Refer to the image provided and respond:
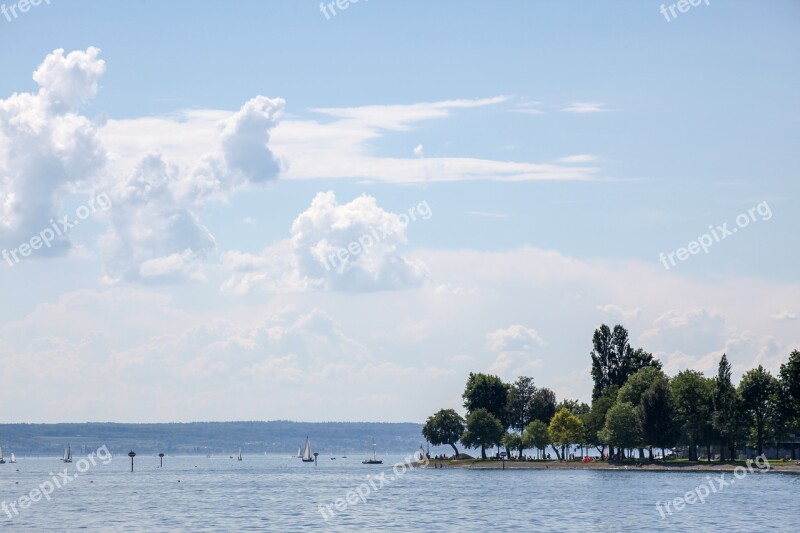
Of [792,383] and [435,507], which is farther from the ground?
[792,383]

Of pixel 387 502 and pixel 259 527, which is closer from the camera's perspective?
pixel 259 527

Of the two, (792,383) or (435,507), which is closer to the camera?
(435,507)

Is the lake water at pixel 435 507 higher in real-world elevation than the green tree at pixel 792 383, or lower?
lower

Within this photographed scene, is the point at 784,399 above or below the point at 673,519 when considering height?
above

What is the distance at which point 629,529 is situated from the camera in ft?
326

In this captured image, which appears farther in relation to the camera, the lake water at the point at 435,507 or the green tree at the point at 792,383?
the green tree at the point at 792,383

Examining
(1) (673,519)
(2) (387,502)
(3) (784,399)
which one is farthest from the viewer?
(3) (784,399)

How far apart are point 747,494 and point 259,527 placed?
68.7 meters

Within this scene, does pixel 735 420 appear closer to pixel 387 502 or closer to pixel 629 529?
pixel 387 502

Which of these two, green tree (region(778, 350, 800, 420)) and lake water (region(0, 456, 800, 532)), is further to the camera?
green tree (region(778, 350, 800, 420))

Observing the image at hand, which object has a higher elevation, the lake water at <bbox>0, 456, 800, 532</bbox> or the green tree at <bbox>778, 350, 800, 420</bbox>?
the green tree at <bbox>778, 350, 800, 420</bbox>

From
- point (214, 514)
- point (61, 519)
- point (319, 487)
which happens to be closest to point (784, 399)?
point (319, 487)

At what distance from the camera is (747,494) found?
141250 mm

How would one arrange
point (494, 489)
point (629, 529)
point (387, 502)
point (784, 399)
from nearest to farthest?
point (629, 529) < point (387, 502) < point (494, 489) < point (784, 399)
